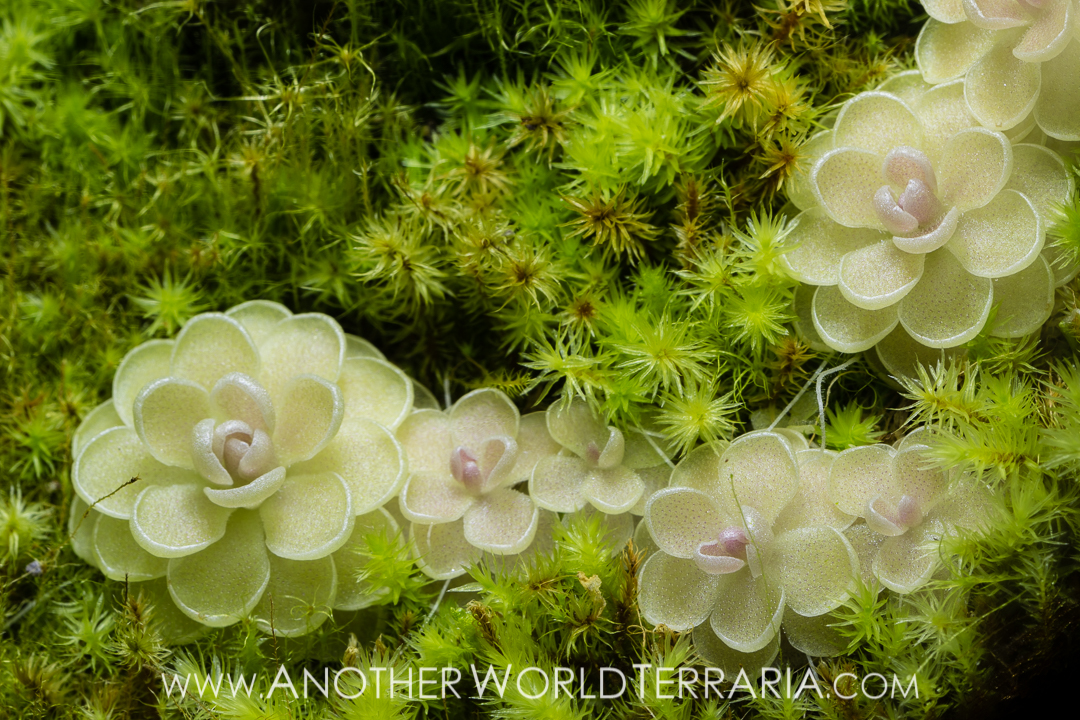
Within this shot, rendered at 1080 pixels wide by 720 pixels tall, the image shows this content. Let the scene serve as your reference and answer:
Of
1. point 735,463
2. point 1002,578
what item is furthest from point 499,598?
point 1002,578

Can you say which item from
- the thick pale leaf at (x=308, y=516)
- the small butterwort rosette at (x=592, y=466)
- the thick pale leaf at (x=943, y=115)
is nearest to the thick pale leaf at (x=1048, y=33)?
the thick pale leaf at (x=943, y=115)

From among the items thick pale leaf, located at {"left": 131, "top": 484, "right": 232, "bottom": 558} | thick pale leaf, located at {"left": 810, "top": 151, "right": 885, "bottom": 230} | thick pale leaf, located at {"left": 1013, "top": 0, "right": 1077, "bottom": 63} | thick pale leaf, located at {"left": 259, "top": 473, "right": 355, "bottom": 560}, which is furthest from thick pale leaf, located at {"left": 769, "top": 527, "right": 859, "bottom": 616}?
thick pale leaf, located at {"left": 131, "top": 484, "right": 232, "bottom": 558}

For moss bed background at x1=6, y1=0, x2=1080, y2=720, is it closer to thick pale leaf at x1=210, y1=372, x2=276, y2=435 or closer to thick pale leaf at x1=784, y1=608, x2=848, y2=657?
thick pale leaf at x1=784, y1=608, x2=848, y2=657

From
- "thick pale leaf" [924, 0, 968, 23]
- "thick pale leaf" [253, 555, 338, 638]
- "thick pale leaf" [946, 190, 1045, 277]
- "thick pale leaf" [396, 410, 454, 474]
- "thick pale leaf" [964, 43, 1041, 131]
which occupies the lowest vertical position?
"thick pale leaf" [253, 555, 338, 638]

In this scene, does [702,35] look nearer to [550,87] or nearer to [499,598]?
[550,87]

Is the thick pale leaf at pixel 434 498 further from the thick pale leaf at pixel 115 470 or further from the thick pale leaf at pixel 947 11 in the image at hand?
→ the thick pale leaf at pixel 947 11

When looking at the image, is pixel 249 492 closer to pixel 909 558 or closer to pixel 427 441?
pixel 427 441
